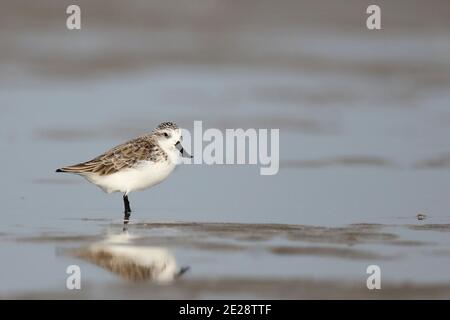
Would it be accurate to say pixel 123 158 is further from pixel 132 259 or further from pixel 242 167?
pixel 242 167

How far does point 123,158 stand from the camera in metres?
11.4

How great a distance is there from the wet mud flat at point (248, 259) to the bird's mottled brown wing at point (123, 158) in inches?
29.5

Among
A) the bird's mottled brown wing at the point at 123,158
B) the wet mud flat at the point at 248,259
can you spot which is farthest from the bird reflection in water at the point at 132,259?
the bird's mottled brown wing at the point at 123,158

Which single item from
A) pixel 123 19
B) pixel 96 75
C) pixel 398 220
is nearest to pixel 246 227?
pixel 398 220

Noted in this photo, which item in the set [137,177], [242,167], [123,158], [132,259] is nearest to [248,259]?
[132,259]

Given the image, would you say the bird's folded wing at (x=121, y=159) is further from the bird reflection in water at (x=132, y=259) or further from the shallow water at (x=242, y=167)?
the bird reflection in water at (x=132, y=259)

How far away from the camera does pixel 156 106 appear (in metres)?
17.9

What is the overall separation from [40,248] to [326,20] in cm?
Result: 1950

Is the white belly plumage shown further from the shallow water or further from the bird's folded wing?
the shallow water

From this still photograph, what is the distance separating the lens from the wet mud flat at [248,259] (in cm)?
→ 827

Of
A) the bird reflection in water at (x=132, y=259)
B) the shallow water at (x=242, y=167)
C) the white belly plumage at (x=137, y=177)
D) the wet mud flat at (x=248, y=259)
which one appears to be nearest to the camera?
the wet mud flat at (x=248, y=259)

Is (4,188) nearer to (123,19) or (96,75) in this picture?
(96,75)

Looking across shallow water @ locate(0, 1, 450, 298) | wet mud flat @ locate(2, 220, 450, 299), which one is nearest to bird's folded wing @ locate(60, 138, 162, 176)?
shallow water @ locate(0, 1, 450, 298)

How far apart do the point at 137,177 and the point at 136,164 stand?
13 cm
